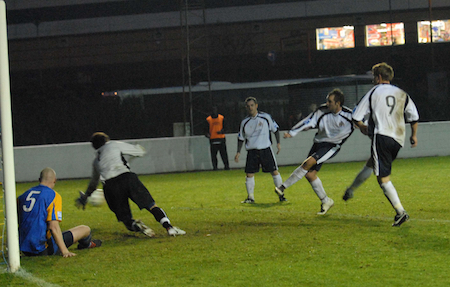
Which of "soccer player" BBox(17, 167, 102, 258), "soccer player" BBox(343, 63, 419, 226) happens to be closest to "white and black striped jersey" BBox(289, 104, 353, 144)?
"soccer player" BBox(343, 63, 419, 226)

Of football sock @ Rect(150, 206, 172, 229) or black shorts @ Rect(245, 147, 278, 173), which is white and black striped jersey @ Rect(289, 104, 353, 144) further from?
football sock @ Rect(150, 206, 172, 229)

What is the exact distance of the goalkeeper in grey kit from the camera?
288 inches

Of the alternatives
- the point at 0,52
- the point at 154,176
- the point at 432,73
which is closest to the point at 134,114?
the point at 154,176

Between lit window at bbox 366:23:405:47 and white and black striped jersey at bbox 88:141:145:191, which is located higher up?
lit window at bbox 366:23:405:47

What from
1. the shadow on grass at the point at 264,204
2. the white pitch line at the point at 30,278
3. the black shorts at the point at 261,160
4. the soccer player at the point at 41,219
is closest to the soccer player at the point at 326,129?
the shadow on grass at the point at 264,204

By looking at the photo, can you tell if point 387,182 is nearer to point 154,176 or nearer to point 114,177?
Result: point 114,177

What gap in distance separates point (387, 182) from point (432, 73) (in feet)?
82.7

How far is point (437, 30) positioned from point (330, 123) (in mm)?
29809

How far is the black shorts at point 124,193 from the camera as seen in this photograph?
7.33m

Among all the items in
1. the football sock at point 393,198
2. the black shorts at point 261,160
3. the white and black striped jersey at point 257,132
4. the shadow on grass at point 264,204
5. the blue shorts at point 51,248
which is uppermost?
the white and black striped jersey at point 257,132

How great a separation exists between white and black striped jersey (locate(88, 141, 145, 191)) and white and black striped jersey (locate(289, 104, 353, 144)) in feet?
8.03

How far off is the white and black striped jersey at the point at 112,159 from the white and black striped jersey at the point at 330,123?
245cm

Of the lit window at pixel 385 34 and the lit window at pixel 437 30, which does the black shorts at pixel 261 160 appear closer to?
the lit window at pixel 385 34

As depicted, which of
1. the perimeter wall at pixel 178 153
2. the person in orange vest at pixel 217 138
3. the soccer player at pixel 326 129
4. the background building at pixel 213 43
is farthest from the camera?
the background building at pixel 213 43
